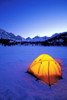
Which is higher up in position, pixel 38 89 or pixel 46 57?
pixel 46 57

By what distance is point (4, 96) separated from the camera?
289 centimetres

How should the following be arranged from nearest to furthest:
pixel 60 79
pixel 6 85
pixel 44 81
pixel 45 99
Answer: pixel 45 99, pixel 6 85, pixel 44 81, pixel 60 79

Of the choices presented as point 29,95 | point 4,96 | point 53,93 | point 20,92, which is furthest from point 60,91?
point 4,96

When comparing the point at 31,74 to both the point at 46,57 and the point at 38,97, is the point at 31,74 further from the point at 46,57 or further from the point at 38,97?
the point at 38,97

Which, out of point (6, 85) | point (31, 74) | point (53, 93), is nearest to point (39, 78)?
point (31, 74)

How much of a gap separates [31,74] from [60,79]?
168 centimetres

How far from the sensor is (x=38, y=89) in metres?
3.32

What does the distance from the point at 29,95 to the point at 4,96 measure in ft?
3.17

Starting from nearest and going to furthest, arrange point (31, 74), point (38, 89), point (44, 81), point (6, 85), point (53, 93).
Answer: point (53, 93)
point (38, 89)
point (6, 85)
point (44, 81)
point (31, 74)

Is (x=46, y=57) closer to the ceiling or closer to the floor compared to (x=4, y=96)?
closer to the ceiling

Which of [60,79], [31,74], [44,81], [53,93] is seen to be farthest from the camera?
[31,74]

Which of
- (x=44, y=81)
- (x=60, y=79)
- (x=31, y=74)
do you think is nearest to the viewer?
(x=44, y=81)

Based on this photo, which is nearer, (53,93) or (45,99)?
(45,99)

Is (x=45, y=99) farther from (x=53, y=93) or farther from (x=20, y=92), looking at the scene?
(x=20, y=92)
